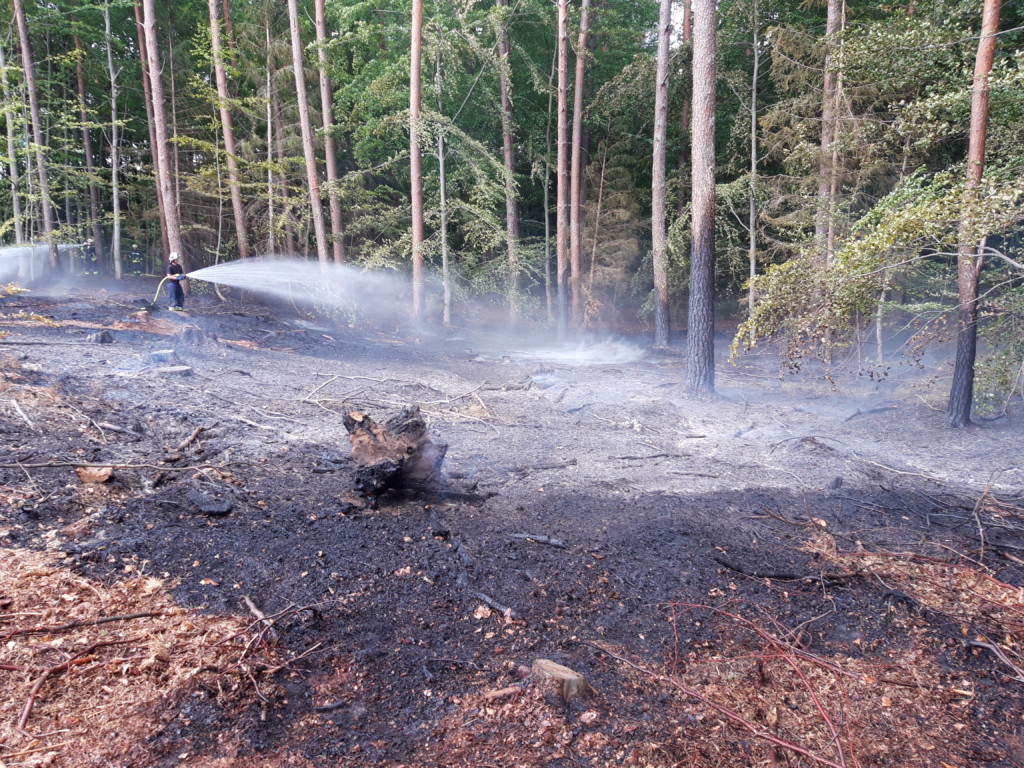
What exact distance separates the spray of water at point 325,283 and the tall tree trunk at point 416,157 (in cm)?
163

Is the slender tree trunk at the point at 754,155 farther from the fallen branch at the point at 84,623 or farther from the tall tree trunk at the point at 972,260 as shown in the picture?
the fallen branch at the point at 84,623

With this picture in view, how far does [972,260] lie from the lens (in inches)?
328

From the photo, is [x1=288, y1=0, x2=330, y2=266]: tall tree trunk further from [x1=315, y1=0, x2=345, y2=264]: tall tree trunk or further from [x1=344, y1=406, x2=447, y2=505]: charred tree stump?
[x1=344, y1=406, x2=447, y2=505]: charred tree stump

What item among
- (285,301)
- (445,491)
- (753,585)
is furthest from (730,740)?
(285,301)

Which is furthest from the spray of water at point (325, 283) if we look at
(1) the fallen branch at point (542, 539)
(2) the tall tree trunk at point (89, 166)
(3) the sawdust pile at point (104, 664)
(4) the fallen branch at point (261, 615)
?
(4) the fallen branch at point (261, 615)

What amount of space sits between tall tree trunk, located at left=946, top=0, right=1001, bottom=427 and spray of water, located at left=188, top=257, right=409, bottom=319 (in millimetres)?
15429

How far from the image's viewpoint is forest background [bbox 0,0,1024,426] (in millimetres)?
8258

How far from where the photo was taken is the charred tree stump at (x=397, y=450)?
203 inches

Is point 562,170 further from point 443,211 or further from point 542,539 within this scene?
point 542,539

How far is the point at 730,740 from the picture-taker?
2613 mm

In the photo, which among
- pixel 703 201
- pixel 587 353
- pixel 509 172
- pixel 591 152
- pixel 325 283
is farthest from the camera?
pixel 591 152

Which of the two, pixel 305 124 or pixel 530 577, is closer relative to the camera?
pixel 530 577

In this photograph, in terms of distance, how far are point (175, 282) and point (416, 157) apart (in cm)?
777

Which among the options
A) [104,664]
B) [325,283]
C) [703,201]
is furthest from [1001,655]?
[325,283]
